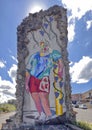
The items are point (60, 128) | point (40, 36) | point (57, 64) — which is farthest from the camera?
point (40, 36)

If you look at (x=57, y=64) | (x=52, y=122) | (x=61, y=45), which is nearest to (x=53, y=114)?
(x=52, y=122)

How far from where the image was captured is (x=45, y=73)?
1252cm

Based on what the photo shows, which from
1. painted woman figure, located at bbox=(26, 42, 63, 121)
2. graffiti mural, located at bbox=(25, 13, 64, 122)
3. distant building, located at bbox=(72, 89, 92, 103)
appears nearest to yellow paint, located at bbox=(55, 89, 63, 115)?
graffiti mural, located at bbox=(25, 13, 64, 122)

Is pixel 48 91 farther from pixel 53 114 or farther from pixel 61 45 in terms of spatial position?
pixel 61 45

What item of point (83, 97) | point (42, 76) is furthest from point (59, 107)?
point (83, 97)

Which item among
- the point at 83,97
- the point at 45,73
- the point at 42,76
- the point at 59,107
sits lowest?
the point at 59,107

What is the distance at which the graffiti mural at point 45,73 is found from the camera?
12117mm

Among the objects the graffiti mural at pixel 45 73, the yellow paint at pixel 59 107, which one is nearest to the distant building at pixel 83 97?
the graffiti mural at pixel 45 73

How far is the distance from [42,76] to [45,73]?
20 cm

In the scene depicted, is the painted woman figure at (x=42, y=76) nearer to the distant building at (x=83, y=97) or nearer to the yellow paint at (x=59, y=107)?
the yellow paint at (x=59, y=107)

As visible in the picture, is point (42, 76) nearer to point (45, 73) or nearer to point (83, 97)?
point (45, 73)

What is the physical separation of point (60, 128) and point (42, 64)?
2.94 meters

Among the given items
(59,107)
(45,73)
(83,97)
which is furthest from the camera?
(83,97)

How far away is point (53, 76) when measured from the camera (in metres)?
12.4
